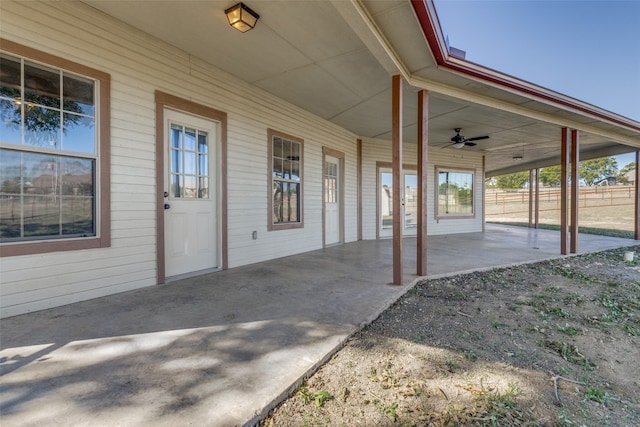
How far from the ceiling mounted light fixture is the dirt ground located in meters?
2.95

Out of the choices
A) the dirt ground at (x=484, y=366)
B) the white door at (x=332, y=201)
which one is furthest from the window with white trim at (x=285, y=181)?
the dirt ground at (x=484, y=366)

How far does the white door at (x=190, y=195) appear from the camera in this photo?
3617 mm

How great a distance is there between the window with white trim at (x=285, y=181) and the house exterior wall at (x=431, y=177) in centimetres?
252

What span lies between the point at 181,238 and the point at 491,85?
14.9ft

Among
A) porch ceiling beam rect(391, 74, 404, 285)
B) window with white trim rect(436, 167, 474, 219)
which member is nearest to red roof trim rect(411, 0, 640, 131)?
porch ceiling beam rect(391, 74, 404, 285)

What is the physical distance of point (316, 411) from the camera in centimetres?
140

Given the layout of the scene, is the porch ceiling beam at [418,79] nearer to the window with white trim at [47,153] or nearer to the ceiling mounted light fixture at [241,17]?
the ceiling mounted light fixture at [241,17]

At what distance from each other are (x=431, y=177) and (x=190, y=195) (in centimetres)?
709

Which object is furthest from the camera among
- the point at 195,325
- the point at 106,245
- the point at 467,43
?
the point at 467,43

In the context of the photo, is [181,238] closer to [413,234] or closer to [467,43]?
[413,234]

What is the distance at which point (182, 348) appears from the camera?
74.8 inches

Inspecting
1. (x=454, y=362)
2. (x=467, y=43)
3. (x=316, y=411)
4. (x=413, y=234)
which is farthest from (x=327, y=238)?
(x=467, y=43)

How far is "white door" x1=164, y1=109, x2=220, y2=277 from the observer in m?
3.62

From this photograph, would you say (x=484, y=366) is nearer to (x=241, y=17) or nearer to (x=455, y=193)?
(x=241, y=17)
